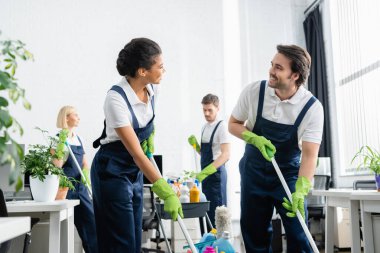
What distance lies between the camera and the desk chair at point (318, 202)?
4.50m

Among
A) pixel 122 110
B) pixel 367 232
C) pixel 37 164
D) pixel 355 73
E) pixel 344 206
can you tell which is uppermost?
pixel 355 73

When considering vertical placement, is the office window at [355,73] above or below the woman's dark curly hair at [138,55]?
above

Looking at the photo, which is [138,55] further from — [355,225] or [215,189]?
[215,189]

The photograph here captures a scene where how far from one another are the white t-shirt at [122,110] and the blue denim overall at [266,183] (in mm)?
596

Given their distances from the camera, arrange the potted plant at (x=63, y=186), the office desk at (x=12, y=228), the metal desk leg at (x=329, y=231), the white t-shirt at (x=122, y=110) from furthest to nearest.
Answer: the metal desk leg at (x=329, y=231)
the potted plant at (x=63, y=186)
the white t-shirt at (x=122, y=110)
the office desk at (x=12, y=228)

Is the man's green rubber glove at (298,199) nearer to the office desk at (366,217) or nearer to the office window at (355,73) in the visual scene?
the office desk at (366,217)

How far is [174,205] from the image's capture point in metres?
1.77

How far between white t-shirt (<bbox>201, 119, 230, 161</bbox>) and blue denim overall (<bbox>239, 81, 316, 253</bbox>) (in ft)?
5.95

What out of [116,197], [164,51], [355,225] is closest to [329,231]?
[355,225]

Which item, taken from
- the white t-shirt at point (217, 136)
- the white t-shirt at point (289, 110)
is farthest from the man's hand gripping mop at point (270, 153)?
the white t-shirt at point (217, 136)

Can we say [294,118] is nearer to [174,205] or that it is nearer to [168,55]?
[174,205]

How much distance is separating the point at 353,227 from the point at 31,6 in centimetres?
523

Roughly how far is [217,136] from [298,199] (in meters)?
2.15

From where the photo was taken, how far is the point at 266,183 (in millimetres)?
2025
